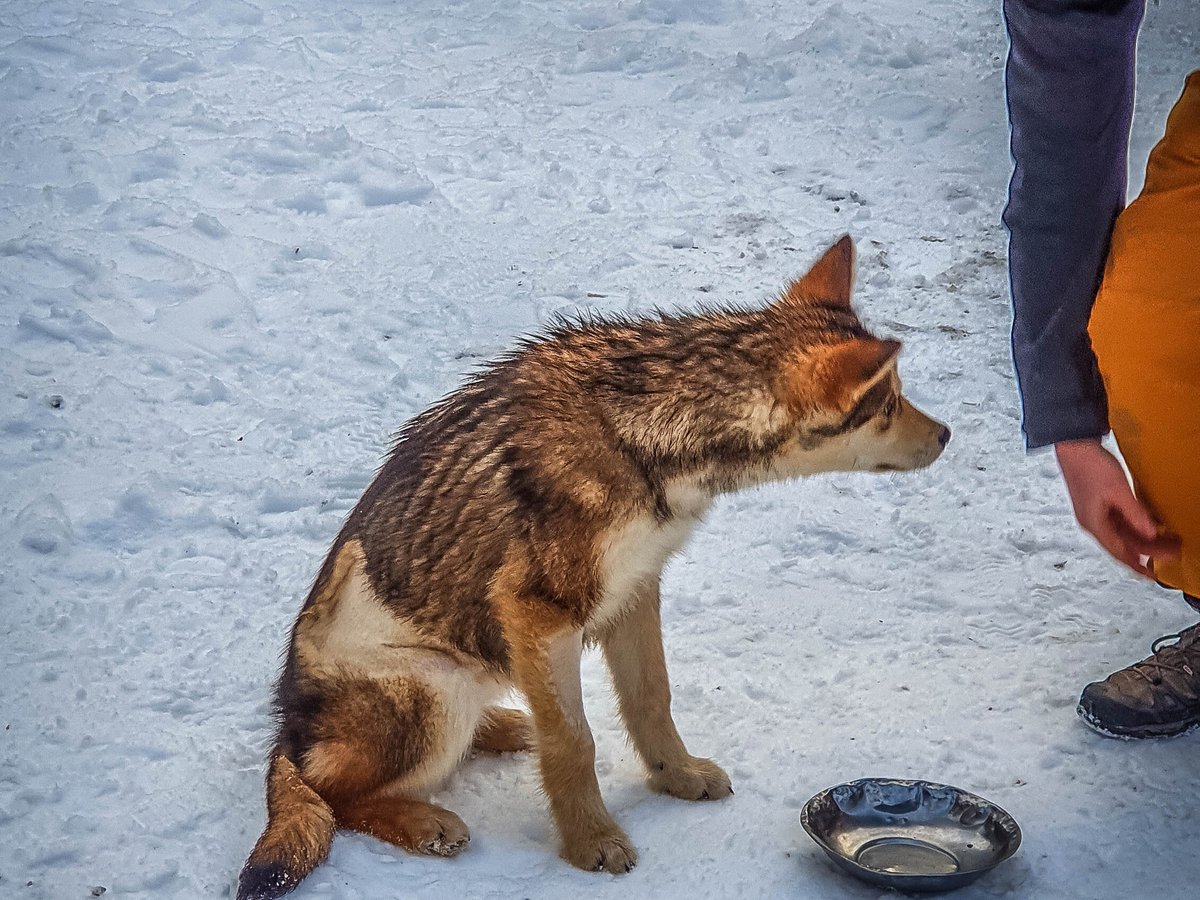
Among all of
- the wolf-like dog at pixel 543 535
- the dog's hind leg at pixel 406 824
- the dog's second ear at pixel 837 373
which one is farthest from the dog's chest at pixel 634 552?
the dog's hind leg at pixel 406 824

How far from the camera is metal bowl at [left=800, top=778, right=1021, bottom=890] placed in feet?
10.5

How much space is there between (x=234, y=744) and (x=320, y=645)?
1.83ft

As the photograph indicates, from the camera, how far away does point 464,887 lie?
10.8 feet

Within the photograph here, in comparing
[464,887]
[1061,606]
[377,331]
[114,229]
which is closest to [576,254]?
[377,331]

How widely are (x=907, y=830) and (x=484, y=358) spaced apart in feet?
10.3

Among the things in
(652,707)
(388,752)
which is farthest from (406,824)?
(652,707)

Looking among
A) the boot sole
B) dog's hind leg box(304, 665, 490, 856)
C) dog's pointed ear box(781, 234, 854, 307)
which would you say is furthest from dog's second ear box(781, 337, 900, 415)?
the boot sole

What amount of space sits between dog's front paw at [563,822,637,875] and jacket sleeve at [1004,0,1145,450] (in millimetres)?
1472

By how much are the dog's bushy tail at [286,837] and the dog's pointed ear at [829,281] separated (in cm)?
179

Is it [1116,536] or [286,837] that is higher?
[1116,536]

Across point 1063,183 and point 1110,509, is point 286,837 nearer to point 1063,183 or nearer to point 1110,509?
point 1110,509

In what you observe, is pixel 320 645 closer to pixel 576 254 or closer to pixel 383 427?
pixel 383 427

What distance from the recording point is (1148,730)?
372 cm

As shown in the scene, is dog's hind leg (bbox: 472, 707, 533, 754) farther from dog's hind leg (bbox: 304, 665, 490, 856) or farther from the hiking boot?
the hiking boot
